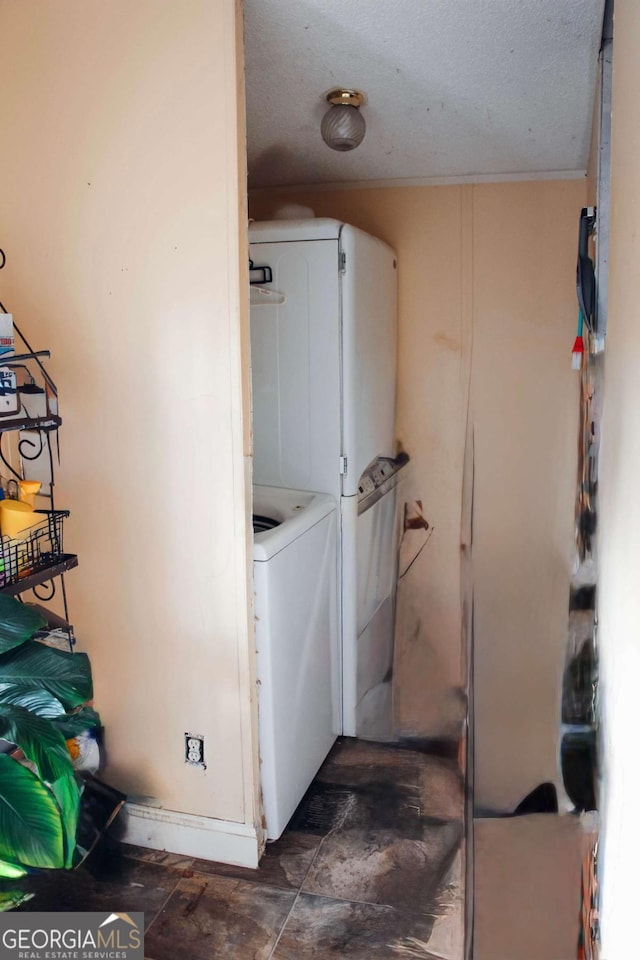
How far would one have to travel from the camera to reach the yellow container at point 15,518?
1.58 meters

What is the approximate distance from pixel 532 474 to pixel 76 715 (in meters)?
2.14

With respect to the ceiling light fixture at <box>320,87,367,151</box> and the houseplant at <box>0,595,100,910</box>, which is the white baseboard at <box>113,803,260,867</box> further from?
the ceiling light fixture at <box>320,87,367,151</box>

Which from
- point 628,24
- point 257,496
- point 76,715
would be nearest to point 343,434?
point 257,496

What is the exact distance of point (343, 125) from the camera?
6.92ft

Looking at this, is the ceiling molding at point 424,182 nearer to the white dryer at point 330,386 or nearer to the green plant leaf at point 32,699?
the white dryer at point 330,386

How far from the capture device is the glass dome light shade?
Result: 211 centimetres

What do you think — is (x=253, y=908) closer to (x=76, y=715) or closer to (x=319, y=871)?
(x=319, y=871)

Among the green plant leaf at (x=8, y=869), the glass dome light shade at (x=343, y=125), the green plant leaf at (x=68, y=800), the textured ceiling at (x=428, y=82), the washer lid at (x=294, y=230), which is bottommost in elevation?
the green plant leaf at (x=8, y=869)

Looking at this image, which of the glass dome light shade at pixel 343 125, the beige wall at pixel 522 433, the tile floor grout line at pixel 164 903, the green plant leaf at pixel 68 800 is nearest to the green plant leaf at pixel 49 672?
the green plant leaf at pixel 68 800

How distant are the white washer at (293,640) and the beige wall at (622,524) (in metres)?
0.84

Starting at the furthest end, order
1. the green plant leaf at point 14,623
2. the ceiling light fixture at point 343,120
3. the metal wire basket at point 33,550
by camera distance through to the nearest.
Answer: the ceiling light fixture at point 343,120
the metal wire basket at point 33,550
the green plant leaf at point 14,623

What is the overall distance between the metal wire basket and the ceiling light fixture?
1358mm

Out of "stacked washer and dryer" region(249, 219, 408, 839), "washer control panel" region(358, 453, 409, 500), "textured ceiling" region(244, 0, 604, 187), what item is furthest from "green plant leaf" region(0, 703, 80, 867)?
"textured ceiling" region(244, 0, 604, 187)

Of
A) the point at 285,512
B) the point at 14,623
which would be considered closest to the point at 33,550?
the point at 14,623
